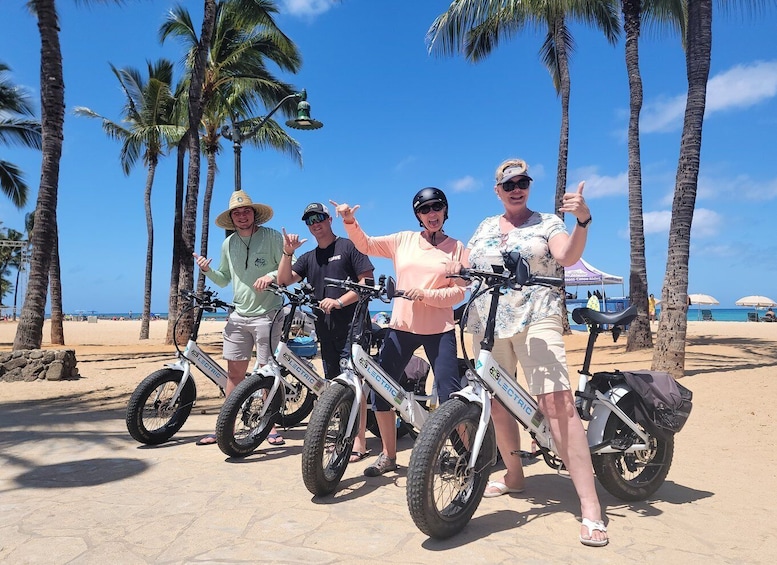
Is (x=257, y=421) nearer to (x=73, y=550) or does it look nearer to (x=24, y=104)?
(x=73, y=550)

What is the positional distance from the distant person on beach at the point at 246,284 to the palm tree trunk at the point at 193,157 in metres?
8.99

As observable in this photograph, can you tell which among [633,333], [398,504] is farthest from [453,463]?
[633,333]

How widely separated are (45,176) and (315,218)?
820 centimetres

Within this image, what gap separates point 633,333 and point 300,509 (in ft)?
37.2

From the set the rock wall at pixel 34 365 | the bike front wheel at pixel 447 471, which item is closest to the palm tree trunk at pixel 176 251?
the rock wall at pixel 34 365

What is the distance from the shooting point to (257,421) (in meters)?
4.45

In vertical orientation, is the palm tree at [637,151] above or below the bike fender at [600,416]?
above

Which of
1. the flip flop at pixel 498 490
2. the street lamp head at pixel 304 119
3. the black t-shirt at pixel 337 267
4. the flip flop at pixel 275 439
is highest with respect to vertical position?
the street lamp head at pixel 304 119

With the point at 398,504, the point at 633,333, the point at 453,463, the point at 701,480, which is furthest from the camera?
the point at 633,333

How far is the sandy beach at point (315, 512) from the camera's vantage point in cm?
256

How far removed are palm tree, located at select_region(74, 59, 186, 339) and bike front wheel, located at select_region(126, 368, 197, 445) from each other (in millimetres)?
18701

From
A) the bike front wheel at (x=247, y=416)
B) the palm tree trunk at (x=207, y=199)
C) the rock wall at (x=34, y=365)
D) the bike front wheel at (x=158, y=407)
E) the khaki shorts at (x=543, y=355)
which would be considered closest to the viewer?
the khaki shorts at (x=543, y=355)

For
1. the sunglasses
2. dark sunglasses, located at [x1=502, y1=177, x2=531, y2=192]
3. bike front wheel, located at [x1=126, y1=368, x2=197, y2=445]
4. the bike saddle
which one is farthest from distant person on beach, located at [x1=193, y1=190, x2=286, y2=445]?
the bike saddle

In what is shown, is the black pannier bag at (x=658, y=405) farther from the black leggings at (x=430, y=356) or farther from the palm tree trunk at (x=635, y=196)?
the palm tree trunk at (x=635, y=196)
